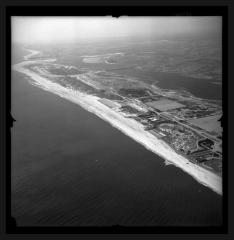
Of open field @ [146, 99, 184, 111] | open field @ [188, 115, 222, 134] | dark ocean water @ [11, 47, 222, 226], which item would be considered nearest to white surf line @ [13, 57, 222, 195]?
dark ocean water @ [11, 47, 222, 226]

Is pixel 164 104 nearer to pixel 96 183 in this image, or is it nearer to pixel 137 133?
pixel 137 133

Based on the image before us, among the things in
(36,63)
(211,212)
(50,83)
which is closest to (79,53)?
(36,63)

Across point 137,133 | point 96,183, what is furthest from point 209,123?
point 96,183

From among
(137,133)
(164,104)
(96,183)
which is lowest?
(96,183)

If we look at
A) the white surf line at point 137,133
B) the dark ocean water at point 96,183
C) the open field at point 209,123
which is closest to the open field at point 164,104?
the open field at point 209,123

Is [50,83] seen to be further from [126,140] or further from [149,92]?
[126,140]

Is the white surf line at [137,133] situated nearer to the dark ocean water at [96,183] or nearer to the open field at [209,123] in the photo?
the dark ocean water at [96,183]

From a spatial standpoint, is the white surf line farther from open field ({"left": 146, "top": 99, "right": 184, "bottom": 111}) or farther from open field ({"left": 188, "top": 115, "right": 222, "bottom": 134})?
open field ({"left": 188, "top": 115, "right": 222, "bottom": 134})
